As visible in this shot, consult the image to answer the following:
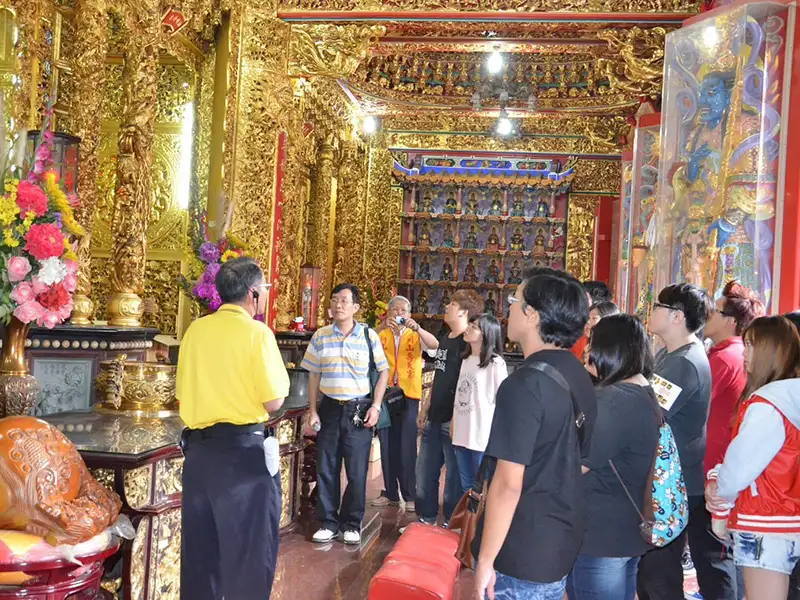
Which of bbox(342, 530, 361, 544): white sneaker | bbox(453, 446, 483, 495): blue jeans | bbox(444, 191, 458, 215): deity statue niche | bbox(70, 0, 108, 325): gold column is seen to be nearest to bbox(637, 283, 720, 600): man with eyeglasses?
bbox(453, 446, 483, 495): blue jeans

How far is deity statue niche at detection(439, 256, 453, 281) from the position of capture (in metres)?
13.7

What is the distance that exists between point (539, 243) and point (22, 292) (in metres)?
11.3

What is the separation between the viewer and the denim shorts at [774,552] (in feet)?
8.25

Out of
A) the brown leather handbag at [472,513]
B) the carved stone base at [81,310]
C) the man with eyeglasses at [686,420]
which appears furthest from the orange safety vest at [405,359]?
the brown leather handbag at [472,513]

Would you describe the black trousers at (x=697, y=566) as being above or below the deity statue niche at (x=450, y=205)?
below

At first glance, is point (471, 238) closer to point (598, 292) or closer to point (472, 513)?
point (598, 292)

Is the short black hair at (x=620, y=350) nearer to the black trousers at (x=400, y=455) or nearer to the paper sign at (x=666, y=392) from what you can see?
the paper sign at (x=666, y=392)

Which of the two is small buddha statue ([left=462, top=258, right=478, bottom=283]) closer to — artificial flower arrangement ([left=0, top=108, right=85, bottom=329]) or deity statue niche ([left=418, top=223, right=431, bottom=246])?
deity statue niche ([left=418, top=223, right=431, bottom=246])

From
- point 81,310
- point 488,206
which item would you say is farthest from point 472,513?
A: point 488,206

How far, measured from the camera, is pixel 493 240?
44.7ft

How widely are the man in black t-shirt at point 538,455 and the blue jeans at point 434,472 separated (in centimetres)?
328

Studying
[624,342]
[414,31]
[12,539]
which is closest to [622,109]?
[414,31]

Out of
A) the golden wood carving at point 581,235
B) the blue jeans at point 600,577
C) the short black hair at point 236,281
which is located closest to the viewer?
the blue jeans at point 600,577

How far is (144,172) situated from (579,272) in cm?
843
